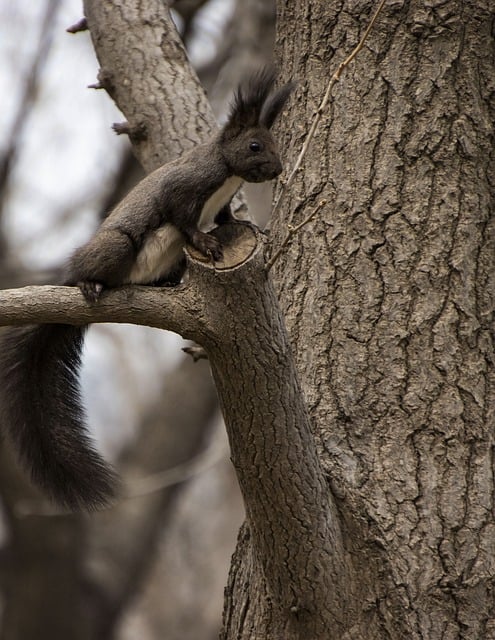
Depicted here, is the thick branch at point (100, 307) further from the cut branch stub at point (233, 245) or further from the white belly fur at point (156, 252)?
the white belly fur at point (156, 252)

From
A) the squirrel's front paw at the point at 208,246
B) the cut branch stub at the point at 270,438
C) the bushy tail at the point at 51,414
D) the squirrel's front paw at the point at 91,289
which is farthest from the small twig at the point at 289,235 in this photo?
the bushy tail at the point at 51,414

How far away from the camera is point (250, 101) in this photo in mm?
2693

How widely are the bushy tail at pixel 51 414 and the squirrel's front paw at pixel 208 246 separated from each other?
63 centimetres

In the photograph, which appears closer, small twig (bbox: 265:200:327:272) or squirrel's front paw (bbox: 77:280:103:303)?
small twig (bbox: 265:200:327:272)

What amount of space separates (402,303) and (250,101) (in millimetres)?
735

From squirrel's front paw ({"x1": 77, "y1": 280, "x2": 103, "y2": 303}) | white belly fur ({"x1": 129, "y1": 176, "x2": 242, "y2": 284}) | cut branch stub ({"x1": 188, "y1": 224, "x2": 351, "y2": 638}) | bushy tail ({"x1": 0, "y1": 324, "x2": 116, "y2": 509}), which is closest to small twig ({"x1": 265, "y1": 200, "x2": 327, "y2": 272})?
cut branch stub ({"x1": 188, "y1": 224, "x2": 351, "y2": 638})

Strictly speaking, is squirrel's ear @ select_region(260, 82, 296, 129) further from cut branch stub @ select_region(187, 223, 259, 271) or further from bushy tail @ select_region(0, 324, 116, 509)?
bushy tail @ select_region(0, 324, 116, 509)

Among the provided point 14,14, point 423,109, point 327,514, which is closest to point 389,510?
point 327,514

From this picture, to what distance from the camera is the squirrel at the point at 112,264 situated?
8.66ft

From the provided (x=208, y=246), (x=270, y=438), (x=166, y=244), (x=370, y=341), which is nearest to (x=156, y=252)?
(x=166, y=244)

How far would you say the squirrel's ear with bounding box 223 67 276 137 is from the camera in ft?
8.68

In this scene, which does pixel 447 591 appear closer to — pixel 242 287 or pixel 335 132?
pixel 242 287

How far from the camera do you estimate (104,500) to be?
8.50ft

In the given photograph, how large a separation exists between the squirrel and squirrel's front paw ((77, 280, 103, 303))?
0.16ft
